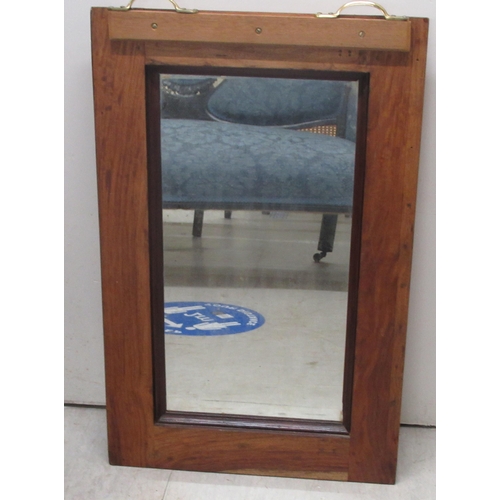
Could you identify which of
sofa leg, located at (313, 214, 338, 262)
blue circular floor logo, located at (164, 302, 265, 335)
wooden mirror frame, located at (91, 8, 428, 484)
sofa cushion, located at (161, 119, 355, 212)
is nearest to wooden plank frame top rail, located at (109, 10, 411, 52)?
wooden mirror frame, located at (91, 8, 428, 484)

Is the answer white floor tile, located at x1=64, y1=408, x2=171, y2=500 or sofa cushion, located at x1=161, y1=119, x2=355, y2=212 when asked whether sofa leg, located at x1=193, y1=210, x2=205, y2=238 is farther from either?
white floor tile, located at x1=64, y1=408, x2=171, y2=500

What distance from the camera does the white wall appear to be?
3.74 feet

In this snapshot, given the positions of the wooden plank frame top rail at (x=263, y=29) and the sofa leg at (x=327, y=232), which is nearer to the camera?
the wooden plank frame top rail at (x=263, y=29)

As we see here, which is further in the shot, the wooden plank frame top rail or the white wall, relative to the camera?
the white wall

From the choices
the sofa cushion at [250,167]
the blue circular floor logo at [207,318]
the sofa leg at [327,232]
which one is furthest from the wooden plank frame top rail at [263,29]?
the blue circular floor logo at [207,318]

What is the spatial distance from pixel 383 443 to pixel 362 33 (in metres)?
0.71

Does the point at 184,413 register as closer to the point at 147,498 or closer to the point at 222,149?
the point at 147,498

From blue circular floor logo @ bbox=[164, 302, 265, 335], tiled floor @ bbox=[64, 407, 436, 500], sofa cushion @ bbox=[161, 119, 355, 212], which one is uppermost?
sofa cushion @ bbox=[161, 119, 355, 212]

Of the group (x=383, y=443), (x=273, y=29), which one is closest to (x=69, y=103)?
(x=273, y=29)

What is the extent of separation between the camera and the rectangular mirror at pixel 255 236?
1.05 meters

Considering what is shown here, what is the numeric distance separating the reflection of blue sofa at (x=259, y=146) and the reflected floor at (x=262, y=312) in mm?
31

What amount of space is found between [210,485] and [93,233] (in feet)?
1.82

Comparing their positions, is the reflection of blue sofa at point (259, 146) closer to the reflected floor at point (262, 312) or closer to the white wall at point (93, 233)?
the reflected floor at point (262, 312)

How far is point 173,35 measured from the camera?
98 centimetres
